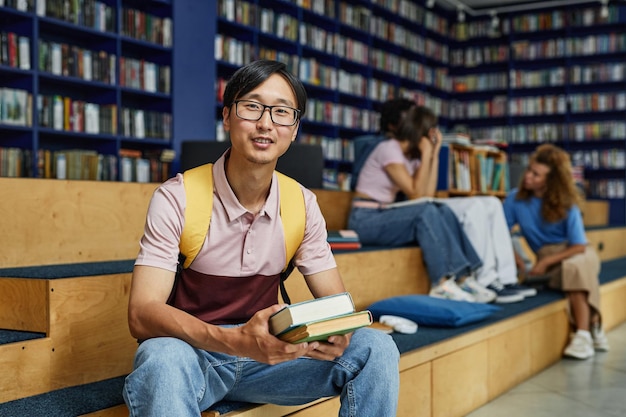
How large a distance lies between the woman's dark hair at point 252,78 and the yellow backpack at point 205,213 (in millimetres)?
161

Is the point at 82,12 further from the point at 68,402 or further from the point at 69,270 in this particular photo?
the point at 68,402

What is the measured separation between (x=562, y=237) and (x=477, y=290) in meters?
0.75

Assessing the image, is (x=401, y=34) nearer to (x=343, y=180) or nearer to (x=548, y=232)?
(x=343, y=180)

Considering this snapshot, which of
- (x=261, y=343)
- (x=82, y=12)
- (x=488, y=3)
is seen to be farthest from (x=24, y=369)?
(x=488, y=3)

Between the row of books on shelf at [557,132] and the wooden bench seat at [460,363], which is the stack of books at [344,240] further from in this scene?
the row of books on shelf at [557,132]

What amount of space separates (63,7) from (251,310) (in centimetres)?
369

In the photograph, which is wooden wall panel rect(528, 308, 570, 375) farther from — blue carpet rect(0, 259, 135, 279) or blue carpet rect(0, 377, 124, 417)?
blue carpet rect(0, 377, 124, 417)

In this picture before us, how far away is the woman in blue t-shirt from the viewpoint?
3.44 meters

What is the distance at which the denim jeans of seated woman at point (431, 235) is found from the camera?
10.3ft

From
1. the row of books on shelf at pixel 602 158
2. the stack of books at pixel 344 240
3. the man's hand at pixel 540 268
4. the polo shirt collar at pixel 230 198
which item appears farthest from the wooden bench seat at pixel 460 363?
the row of books on shelf at pixel 602 158

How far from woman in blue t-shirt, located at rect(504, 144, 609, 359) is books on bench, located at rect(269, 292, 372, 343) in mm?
2358

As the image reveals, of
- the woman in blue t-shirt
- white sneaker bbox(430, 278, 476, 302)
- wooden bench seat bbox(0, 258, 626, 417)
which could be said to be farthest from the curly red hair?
white sneaker bbox(430, 278, 476, 302)

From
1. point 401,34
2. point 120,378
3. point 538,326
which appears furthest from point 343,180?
point 120,378

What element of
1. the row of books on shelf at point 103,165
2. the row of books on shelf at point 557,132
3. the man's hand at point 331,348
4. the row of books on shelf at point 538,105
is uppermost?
the row of books on shelf at point 538,105
